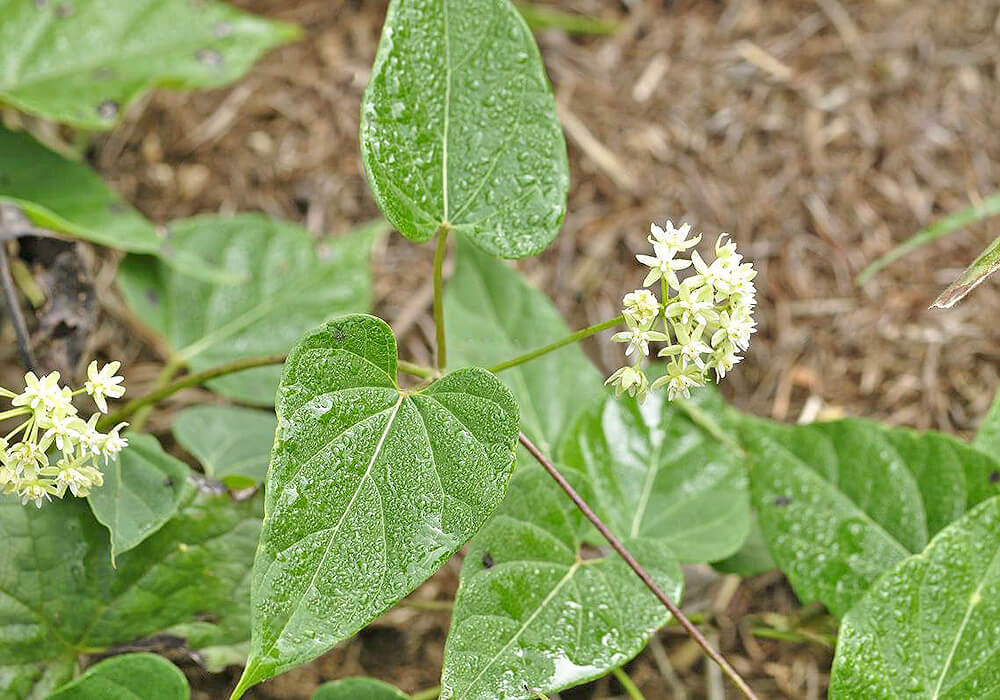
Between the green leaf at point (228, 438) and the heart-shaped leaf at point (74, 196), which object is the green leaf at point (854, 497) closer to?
the green leaf at point (228, 438)

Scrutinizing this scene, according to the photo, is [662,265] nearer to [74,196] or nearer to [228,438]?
[228,438]

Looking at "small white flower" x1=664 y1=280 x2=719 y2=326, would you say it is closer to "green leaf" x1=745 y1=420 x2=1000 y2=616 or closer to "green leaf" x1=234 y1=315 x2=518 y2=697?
"green leaf" x1=234 y1=315 x2=518 y2=697

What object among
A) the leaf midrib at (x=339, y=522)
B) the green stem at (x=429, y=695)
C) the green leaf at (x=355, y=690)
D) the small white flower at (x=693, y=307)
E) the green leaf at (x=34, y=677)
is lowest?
the green stem at (x=429, y=695)

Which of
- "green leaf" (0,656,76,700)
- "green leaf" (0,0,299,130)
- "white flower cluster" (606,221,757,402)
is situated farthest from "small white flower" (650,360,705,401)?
"green leaf" (0,0,299,130)

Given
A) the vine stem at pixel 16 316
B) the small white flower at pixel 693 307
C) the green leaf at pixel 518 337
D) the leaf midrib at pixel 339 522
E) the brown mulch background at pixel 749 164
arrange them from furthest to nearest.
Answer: the brown mulch background at pixel 749 164 < the green leaf at pixel 518 337 < the vine stem at pixel 16 316 < the small white flower at pixel 693 307 < the leaf midrib at pixel 339 522

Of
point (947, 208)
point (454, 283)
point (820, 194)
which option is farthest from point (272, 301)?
point (947, 208)

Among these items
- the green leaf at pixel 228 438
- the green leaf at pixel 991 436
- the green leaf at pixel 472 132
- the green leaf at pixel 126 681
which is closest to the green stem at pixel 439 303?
the green leaf at pixel 472 132

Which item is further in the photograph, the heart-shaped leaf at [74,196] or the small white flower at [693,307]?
the heart-shaped leaf at [74,196]
